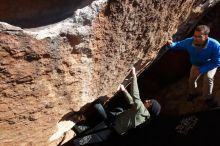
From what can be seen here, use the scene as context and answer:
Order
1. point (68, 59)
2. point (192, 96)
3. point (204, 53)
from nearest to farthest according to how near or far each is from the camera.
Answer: point (68, 59) → point (204, 53) → point (192, 96)

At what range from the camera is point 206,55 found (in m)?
4.53

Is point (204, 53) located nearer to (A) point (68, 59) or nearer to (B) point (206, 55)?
(B) point (206, 55)

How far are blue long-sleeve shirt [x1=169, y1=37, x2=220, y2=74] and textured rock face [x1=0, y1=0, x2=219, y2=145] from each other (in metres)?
0.40

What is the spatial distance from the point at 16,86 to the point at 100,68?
35.1 inches

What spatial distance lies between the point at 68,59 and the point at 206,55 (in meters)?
1.71

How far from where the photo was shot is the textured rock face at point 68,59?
328 centimetres

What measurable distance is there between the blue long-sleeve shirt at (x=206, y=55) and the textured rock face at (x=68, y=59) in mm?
397

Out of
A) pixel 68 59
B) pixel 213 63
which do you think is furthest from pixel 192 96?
pixel 68 59

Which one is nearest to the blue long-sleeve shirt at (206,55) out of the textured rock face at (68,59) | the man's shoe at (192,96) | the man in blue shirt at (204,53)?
the man in blue shirt at (204,53)

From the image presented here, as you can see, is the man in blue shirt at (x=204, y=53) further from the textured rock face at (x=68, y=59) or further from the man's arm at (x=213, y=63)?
the textured rock face at (x=68, y=59)

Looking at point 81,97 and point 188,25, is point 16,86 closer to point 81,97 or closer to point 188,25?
point 81,97

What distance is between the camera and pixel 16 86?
3396mm

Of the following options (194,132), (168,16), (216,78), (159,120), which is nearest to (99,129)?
(159,120)

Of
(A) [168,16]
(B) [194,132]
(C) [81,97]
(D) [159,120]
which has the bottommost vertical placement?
(B) [194,132]
